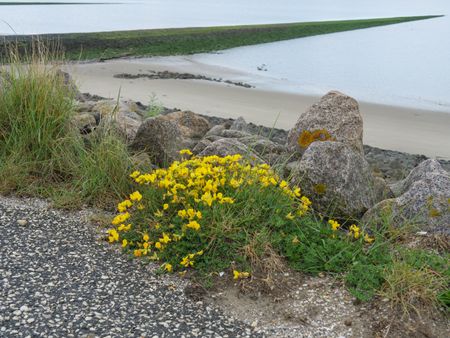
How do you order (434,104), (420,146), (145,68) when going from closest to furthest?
(420,146)
(434,104)
(145,68)

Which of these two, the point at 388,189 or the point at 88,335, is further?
the point at 388,189

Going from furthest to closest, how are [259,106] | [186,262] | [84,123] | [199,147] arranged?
[259,106] < [199,147] < [84,123] < [186,262]

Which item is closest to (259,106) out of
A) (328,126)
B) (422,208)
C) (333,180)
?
(328,126)

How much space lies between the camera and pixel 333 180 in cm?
563

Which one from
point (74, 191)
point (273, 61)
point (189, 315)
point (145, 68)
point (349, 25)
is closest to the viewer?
point (189, 315)

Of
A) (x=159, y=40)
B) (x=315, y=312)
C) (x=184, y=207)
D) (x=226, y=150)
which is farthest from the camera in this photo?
(x=159, y=40)

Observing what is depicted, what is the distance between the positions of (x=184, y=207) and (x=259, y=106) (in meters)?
10.1

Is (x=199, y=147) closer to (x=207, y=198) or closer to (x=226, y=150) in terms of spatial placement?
(x=226, y=150)

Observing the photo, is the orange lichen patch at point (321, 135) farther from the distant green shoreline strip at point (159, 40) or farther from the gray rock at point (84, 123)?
the distant green shoreline strip at point (159, 40)

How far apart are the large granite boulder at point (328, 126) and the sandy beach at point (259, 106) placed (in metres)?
3.24

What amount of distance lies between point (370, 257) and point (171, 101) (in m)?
10.5

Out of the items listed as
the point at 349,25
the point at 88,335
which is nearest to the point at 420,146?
the point at 88,335

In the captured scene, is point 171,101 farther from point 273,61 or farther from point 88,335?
point 273,61

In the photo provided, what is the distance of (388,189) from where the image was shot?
653 centimetres
